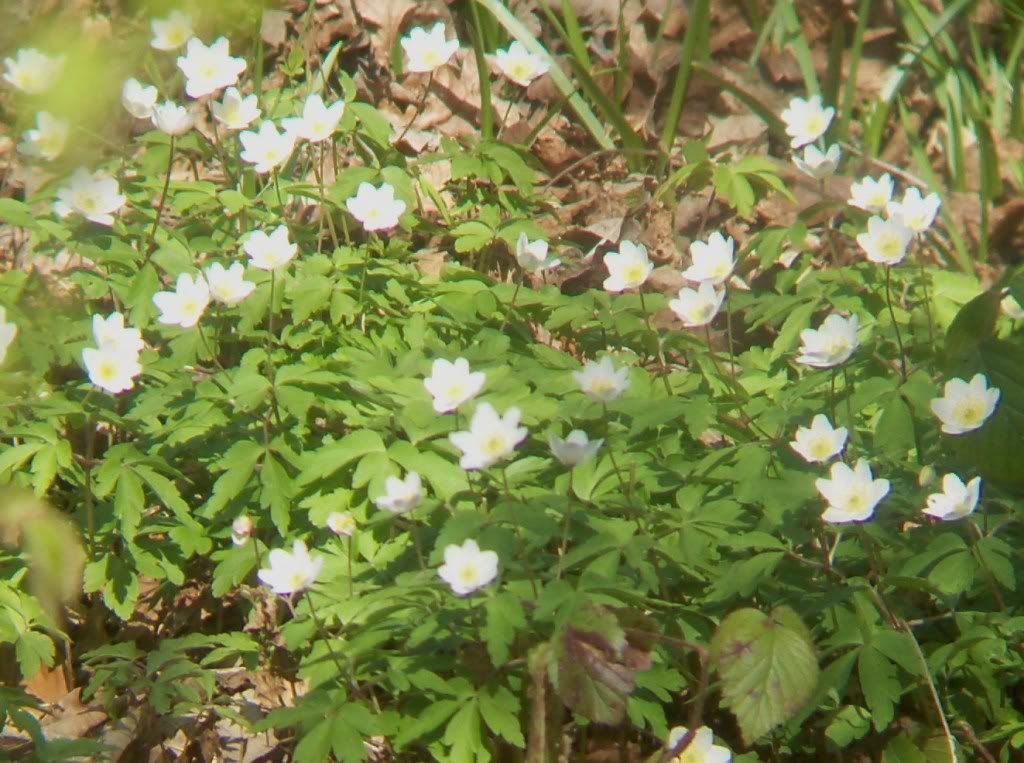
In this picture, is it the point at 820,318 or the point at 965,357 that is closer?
the point at 965,357

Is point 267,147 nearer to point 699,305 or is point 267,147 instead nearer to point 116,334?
point 116,334

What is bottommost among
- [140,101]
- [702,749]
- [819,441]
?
[702,749]

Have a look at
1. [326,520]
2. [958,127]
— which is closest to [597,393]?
[326,520]

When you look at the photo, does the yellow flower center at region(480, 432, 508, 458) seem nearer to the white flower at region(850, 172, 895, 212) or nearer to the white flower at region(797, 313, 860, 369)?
the white flower at region(797, 313, 860, 369)

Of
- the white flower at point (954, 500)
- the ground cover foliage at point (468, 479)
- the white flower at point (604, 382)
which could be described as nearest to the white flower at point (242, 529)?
the ground cover foliage at point (468, 479)

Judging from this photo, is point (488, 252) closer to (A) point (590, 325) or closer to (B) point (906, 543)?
(A) point (590, 325)

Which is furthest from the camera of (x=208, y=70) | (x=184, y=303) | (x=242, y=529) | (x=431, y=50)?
(x=431, y=50)

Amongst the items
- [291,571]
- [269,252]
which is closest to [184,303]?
[269,252]
